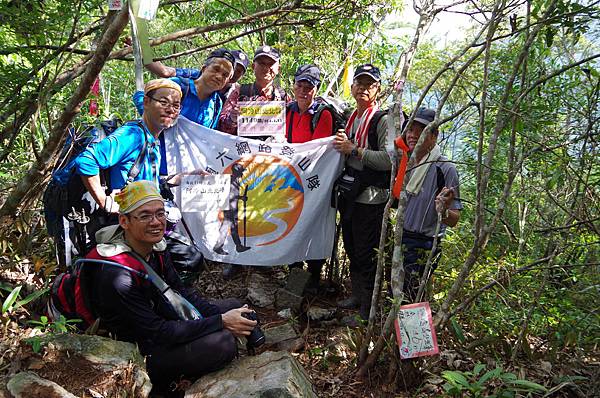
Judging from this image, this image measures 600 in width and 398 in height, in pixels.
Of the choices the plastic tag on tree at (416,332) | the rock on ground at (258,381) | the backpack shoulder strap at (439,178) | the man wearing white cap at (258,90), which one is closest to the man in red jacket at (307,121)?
the man wearing white cap at (258,90)

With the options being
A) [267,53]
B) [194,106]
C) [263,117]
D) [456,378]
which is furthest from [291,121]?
[456,378]

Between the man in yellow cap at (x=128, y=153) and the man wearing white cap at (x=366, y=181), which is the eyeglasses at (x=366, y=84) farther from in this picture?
the man in yellow cap at (x=128, y=153)

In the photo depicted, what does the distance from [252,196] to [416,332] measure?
246cm

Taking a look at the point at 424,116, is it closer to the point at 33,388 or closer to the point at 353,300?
the point at 353,300

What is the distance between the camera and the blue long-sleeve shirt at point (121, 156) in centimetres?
333

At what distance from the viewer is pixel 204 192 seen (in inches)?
183

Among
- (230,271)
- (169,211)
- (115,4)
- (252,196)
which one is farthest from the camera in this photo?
(230,271)

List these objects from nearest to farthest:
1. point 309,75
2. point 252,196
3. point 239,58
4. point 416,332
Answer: point 416,332 → point 309,75 → point 252,196 → point 239,58

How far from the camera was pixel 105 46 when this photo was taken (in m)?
3.33

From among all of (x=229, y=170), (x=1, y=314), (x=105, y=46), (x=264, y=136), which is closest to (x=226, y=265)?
(x=229, y=170)

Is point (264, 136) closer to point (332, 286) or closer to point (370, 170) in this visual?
point (370, 170)

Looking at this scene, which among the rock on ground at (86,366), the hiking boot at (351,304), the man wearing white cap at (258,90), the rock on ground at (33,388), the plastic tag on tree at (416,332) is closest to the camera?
the rock on ground at (33,388)

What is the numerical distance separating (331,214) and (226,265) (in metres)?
1.43

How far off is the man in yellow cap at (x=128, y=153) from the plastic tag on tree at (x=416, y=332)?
2.28 meters
